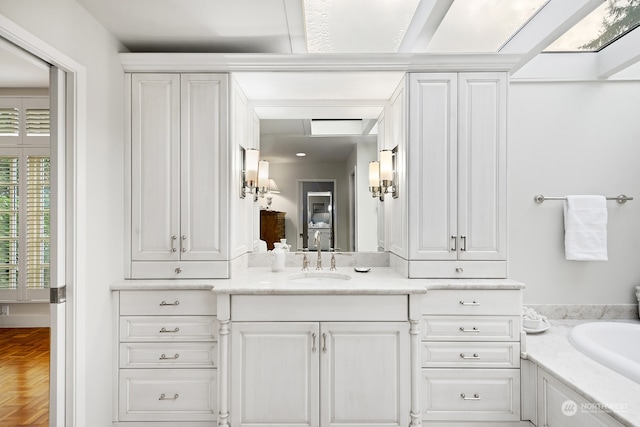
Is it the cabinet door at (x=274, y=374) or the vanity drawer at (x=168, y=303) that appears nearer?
the cabinet door at (x=274, y=374)

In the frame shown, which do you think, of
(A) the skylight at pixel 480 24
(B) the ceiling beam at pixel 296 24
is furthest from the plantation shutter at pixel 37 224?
(A) the skylight at pixel 480 24

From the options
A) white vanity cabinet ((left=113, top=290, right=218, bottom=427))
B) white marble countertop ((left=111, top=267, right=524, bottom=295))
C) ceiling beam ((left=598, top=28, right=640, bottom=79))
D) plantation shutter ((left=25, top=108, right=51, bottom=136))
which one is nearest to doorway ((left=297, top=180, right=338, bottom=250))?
white marble countertop ((left=111, top=267, right=524, bottom=295))

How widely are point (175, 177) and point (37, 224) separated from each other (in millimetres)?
2358

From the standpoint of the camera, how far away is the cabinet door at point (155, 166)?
2252 mm

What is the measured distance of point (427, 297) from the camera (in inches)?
83.0

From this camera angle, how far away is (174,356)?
2100 millimetres

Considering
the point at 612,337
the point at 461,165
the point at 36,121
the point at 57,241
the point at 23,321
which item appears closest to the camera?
the point at 57,241

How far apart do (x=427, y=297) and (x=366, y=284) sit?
383 millimetres

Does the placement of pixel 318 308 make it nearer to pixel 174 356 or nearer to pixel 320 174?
pixel 174 356

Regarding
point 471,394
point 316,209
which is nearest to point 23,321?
point 316,209

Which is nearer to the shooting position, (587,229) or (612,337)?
(612,337)

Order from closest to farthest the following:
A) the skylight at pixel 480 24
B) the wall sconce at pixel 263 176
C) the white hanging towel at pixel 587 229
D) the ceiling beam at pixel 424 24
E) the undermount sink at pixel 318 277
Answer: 1. the ceiling beam at pixel 424 24
2. the skylight at pixel 480 24
3. the undermount sink at pixel 318 277
4. the white hanging towel at pixel 587 229
5. the wall sconce at pixel 263 176

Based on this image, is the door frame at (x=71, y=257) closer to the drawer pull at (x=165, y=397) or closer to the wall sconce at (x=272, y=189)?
Answer: the drawer pull at (x=165, y=397)

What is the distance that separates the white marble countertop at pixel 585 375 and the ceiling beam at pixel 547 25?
1904 mm
